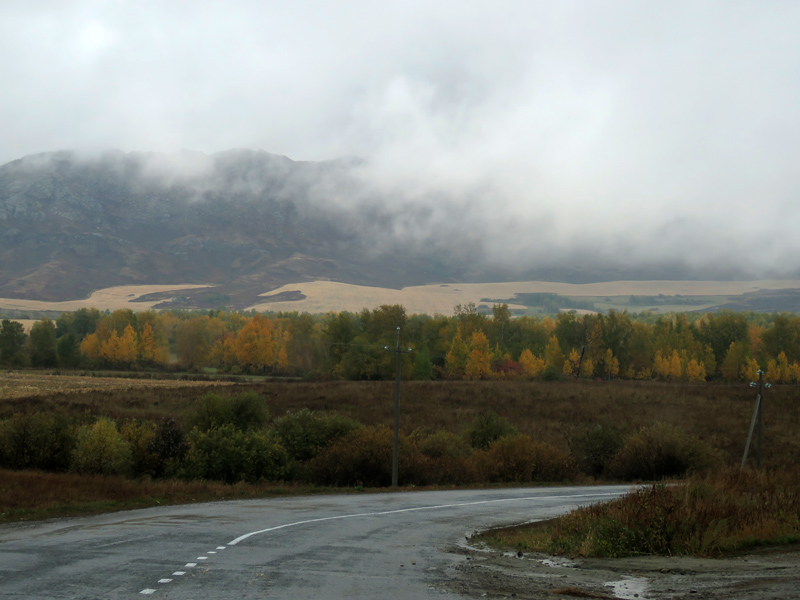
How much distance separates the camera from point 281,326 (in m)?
172

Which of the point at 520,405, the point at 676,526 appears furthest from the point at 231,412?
the point at 676,526

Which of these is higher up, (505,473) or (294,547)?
(294,547)

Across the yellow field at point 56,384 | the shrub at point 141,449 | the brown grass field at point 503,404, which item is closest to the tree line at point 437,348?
the yellow field at point 56,384

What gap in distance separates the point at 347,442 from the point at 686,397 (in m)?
53.7

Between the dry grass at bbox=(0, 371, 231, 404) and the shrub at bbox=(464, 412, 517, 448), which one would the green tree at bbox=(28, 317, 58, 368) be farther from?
the shrub at bbox=(464, 412, 517, 448)

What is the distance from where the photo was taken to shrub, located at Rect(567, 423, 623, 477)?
51344 mm

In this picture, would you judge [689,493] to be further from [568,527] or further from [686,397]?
[686,397]

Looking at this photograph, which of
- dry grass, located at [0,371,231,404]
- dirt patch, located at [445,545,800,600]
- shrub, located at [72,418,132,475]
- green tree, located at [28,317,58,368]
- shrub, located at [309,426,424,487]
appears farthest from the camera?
green tree, located at [28,317,58,368]

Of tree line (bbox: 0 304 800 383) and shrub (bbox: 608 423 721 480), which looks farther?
tree line (bbox: 0 304 800 383)

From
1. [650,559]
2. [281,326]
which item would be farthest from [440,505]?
[281,326]

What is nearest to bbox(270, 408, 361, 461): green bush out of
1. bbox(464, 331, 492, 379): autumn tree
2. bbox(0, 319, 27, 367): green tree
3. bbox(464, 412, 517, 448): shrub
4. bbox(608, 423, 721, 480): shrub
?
bbox(464, 412, 517, 448): shrub

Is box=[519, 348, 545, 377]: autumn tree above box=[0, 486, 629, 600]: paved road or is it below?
below

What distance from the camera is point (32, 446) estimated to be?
3806 centimetres

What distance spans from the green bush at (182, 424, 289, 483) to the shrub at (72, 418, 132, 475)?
3.63 m
